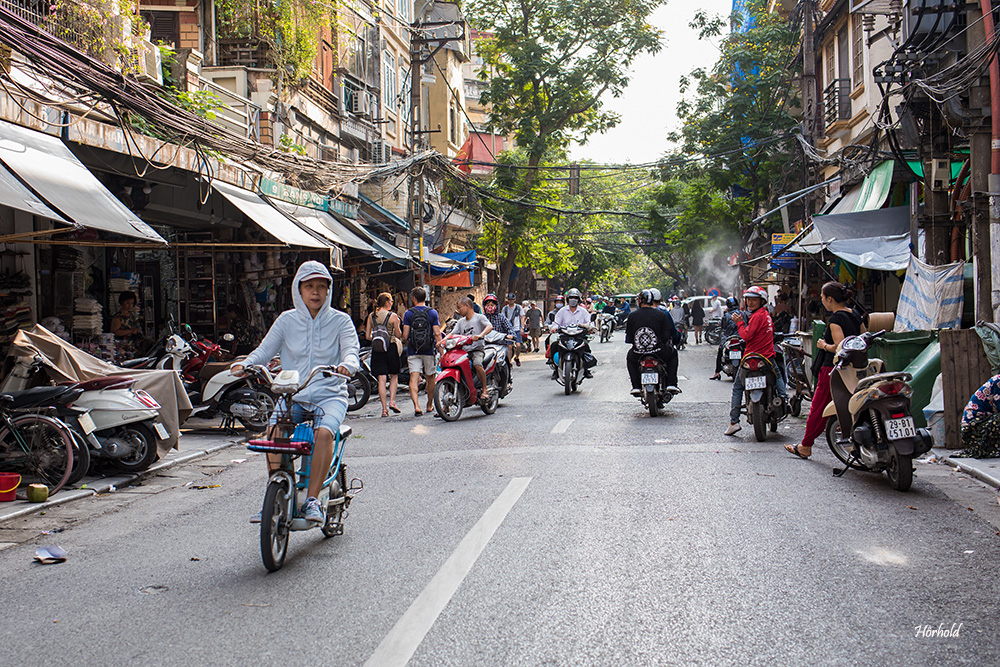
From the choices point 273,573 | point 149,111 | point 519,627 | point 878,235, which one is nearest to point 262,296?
point 149,111

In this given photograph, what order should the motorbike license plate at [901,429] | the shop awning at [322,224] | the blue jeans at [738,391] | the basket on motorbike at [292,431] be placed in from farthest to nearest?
the shop awning at [322,224] < the blue jeans at [738,391] < the motorbike license plate at [901,429] < the basket on motorbike at [292,431]

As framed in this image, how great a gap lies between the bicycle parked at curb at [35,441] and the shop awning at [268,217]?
21.2 ft

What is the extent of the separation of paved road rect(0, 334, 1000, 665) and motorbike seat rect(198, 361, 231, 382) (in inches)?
120

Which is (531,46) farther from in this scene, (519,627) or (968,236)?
(519,627)

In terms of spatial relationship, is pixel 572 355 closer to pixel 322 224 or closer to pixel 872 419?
pixel 322 224

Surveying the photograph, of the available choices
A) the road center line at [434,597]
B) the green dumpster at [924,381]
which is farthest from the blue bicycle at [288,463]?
the green dumpster at [924,381]

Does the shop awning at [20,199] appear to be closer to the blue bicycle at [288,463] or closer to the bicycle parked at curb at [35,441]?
the bicycle parked at curb at [35,441]

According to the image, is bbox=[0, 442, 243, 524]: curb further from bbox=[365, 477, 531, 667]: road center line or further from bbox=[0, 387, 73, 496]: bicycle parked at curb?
bbox=[365, 477, 531, 667]: road center line

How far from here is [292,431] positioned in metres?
5.46

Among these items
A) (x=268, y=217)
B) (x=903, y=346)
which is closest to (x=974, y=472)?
(x=903, y=346)

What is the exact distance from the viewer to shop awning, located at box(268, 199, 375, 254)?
17.0 meters

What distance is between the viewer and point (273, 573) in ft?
16.9

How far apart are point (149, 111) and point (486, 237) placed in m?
25.5

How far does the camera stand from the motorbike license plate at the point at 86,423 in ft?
26.7
